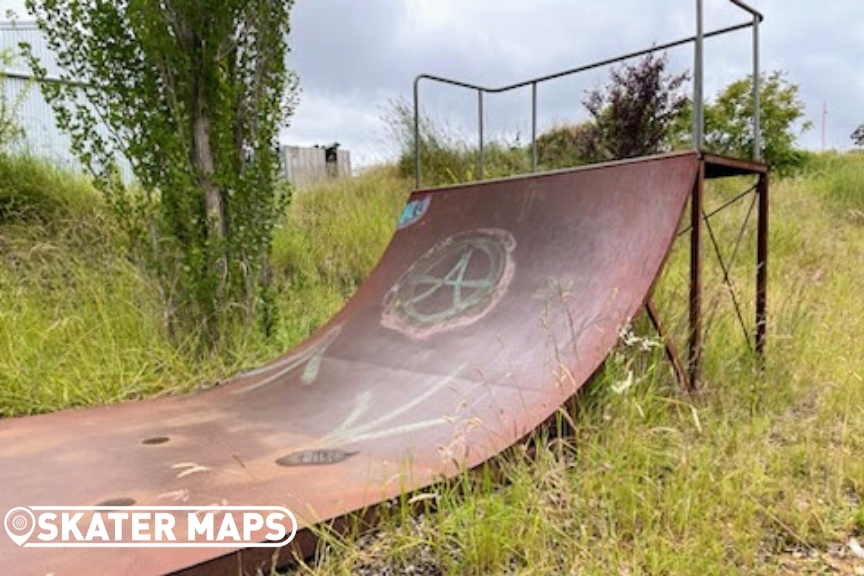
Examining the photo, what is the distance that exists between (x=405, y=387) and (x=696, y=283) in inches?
46.2

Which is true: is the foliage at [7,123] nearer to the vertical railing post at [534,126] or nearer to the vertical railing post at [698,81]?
the vertical railing post at [534,126]

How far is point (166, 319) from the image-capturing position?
342cm

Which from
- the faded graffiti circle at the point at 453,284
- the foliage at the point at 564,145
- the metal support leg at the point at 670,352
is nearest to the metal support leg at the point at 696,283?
the metal support leg at the point at 670,352

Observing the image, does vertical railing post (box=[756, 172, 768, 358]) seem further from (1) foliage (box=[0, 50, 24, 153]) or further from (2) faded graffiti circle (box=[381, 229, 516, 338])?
(1) foliage (box=[0, 50, 24, 153])

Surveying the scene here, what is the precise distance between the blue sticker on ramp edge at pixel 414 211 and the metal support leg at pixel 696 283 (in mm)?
1614

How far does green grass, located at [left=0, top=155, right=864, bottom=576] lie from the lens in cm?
147

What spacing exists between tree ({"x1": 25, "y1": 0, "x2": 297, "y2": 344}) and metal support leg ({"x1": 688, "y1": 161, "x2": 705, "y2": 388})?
7.40ft

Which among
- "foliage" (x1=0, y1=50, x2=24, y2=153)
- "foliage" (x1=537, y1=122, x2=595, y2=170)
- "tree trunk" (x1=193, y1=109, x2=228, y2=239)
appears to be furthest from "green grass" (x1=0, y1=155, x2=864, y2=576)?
"foliage" (x1=537, y1=122, x2=595, y2=170)

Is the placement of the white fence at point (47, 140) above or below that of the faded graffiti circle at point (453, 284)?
above

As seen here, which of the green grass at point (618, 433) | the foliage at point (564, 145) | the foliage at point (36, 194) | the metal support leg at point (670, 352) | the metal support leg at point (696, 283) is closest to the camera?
the green grass at point (618, 433)

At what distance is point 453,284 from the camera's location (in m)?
2.97

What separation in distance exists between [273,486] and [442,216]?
81.1 inches

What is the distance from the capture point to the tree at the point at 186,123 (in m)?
3.28

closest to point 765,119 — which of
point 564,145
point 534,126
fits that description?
point 564,145
